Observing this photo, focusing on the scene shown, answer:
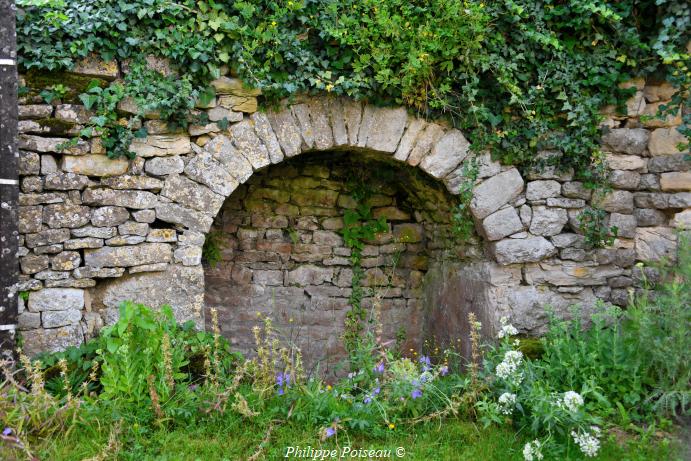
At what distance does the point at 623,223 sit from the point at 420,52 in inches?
76.7

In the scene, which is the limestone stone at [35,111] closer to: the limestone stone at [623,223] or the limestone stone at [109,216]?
the limestone stone at [109,216]

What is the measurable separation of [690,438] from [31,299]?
3777 millimetres

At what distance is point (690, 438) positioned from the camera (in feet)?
10.4

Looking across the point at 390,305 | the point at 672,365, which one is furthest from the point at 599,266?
the point at 390,305

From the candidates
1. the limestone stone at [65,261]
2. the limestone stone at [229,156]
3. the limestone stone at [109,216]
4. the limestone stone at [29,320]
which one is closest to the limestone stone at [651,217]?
the limestone stone at [229,156]

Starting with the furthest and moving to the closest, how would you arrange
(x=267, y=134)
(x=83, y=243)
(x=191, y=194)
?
(x=267, y=134), (x=191, y=194), (x=83, y=243)

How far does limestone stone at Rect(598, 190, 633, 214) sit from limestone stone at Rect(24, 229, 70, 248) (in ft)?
11.9

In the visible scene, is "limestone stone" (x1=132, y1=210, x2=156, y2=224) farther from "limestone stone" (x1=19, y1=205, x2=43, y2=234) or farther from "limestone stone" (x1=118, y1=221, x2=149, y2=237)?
"limestone stone" (x1=19, y1=205, x2=43, y2=234)

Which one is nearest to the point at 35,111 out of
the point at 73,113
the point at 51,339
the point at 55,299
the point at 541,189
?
the point at 73,113

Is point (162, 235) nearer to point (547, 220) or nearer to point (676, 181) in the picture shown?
point (547, 220)

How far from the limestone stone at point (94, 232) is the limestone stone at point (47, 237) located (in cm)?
6

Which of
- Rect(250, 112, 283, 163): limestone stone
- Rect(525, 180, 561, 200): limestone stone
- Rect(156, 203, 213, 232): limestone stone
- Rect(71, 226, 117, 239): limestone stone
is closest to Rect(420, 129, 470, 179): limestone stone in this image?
Rect(525, 180, 561, 200): limestone stone

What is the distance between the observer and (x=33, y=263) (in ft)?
11.7

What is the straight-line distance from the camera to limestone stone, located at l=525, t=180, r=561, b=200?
4281 mm
